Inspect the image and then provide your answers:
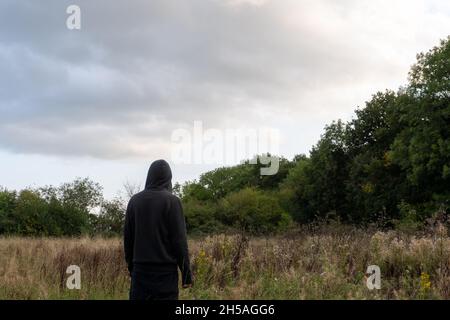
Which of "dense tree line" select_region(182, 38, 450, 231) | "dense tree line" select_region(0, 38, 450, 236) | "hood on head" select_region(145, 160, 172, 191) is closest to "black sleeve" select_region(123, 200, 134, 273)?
"hood on head" select_region(145, 160, 172, 191)

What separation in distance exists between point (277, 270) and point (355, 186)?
117 feet

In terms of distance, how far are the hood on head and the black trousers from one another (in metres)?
0.94

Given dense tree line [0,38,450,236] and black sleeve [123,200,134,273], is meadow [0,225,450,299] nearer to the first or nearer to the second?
black sleeve [123,200,134,273]

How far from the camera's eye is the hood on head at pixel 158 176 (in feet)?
20.9

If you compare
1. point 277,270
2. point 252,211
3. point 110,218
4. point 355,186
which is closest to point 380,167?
point 355,186

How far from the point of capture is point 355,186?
4484cm

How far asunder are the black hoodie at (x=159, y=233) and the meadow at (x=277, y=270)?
1724mm

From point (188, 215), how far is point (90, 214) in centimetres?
671

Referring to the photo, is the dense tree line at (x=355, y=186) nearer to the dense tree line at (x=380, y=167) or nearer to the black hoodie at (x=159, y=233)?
the dense tree line at (x=380, y=167)

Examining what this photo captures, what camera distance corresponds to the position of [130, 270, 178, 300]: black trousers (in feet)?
20.2

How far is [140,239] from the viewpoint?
628 cm

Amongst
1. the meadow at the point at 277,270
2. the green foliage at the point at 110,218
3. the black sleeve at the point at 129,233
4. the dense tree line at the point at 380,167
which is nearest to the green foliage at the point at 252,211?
the dense tree line at the point at 380,167

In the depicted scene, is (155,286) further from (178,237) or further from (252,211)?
(252,211)
